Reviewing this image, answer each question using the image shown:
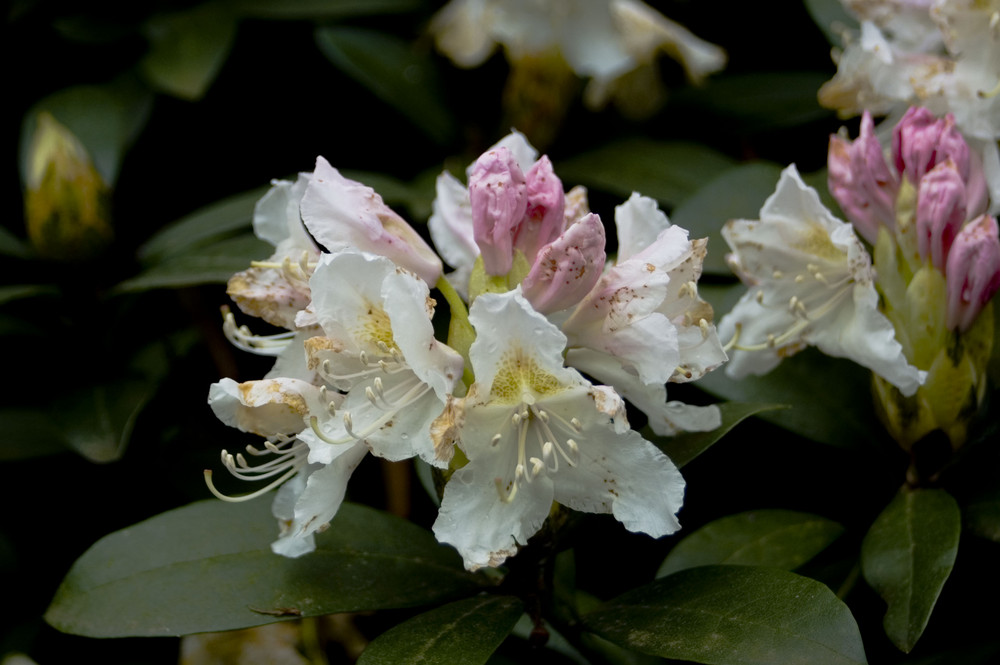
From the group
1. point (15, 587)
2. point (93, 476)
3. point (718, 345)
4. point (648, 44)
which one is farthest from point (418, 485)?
point (648, 44)

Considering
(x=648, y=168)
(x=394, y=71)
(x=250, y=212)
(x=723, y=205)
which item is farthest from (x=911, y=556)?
(x=394, y=71)

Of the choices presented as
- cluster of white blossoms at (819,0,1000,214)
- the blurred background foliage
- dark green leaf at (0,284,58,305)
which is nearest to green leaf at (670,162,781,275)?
the blurred background foliage

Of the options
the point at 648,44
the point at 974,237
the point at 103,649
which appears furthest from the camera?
the point at 648,44

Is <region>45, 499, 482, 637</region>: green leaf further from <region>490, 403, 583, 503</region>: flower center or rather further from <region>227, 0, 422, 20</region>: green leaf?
<region>227, 0, 422, 20</region>: green leaf

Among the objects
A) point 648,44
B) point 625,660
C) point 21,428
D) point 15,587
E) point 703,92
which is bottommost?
point 15,587

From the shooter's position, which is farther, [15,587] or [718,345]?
[15,587]

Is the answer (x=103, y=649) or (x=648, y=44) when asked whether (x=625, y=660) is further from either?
(x=648, y=44)

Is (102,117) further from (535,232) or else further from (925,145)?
(925,145)
